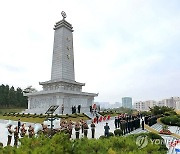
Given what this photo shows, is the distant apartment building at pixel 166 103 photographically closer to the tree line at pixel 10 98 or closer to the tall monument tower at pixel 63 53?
the tree line at pixel 10 98

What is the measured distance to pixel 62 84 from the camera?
32.0 meters

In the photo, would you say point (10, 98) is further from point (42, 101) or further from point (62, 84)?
point (62, 84)

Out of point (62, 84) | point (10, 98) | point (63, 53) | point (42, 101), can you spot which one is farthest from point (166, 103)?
point (42, 101)

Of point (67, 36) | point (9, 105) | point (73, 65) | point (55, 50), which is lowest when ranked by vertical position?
point (9, 105)

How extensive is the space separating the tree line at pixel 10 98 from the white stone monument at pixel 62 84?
1032 inches

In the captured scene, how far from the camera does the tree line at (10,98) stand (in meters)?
57.2

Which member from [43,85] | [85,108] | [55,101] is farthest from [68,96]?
[43,85]

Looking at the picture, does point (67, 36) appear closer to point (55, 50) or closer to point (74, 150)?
point (55, 50)

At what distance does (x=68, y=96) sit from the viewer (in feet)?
99.7

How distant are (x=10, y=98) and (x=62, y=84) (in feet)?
106

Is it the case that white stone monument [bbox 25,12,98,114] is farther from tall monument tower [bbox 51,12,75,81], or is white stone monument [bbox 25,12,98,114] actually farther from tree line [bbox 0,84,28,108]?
tree line [bbox 0,84,28,108]

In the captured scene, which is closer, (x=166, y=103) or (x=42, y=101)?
(x=42, y=101)

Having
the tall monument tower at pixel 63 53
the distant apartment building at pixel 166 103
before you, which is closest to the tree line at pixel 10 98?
the tall monument tower at pixel 63 53

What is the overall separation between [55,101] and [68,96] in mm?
2059
